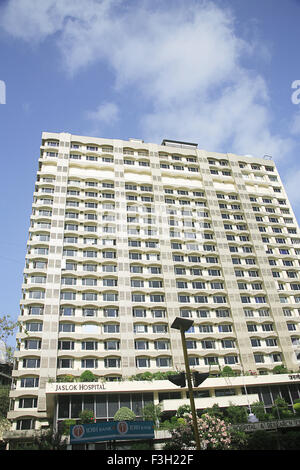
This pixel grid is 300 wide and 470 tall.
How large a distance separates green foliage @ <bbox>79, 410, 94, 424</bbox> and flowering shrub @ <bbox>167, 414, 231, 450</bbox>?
65.9 ft

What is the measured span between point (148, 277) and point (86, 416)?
2400cm

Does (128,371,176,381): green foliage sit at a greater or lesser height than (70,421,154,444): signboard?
greater

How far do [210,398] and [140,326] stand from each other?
14647 mm

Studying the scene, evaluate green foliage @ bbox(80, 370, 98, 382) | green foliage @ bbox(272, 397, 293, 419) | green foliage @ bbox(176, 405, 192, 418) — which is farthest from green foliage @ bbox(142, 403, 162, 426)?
green foliage @ bbox(272, 397, 293, 419)

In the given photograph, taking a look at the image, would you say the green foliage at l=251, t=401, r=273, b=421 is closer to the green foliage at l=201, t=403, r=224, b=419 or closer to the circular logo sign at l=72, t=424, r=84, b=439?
the green foliage at l=201, t=403, r=224, b=419

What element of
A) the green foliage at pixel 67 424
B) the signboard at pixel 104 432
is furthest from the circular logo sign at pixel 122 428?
the green foliage at pixel 67 424

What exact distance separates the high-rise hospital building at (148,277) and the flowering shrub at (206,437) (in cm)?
2196

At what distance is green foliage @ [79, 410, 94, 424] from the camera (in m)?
42.5

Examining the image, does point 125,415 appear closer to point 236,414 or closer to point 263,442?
point 236,414

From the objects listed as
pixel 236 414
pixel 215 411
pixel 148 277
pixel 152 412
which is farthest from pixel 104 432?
pixel 148 277

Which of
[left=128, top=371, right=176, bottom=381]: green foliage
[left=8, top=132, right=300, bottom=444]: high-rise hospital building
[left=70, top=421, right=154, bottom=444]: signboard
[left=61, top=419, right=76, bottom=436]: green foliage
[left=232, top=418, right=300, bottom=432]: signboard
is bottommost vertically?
[left=70, top=421, right=154, bottom=444]: signboard

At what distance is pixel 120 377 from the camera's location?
51.8 m
